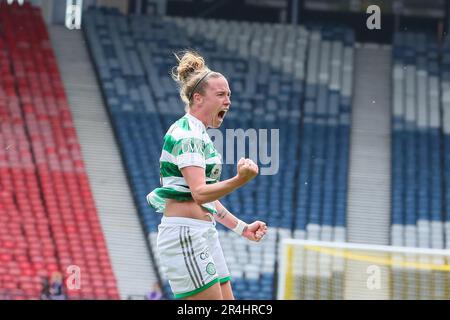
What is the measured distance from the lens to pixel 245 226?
4168 millimetres

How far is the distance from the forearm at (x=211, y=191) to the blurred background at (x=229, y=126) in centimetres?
811

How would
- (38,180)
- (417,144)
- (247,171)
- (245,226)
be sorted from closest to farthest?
1. (247,171)
2. (245,226)
3. (38,180)
4. (417,144)

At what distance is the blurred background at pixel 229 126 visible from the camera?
12.7 metres

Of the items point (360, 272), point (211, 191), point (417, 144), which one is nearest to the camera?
point (211, 191)

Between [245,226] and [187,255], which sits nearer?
[187,255]

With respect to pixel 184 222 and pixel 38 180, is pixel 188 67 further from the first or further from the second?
pixel 38 180

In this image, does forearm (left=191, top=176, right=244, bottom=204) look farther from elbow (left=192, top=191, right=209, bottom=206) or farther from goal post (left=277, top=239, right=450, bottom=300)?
goal post (left=277, top=239, right=450, bottom=300)

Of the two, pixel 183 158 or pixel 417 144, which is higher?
pixel 183 158

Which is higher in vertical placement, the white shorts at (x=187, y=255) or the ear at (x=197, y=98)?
the ear at (x=197, y=98)

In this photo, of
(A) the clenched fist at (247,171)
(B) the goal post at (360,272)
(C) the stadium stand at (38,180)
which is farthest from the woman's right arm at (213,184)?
(C) the stadium stand at (38,180)

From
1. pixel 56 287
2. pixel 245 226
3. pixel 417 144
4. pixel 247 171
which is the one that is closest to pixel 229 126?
pixel 417 144

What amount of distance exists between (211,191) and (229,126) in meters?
10.4

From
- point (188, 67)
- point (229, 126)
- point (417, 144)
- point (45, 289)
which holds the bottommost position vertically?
point (45, 289)

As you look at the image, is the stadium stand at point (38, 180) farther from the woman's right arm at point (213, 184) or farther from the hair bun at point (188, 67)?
the woman's right arm at point (213, 184)
